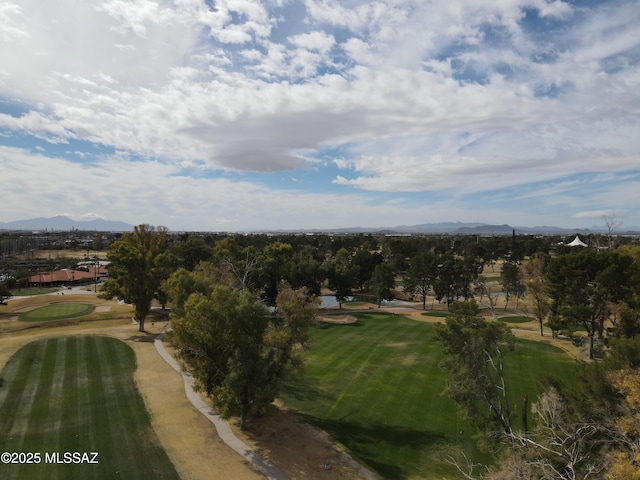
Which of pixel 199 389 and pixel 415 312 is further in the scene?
pixel 415 312

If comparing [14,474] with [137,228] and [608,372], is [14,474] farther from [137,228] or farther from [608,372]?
[137,228]

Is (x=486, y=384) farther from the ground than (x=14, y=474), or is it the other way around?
(x=486, y=384)

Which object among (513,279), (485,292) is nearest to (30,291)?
(485,292)

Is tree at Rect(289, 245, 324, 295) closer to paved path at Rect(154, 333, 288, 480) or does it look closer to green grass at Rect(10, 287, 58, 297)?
paved path at Rect(154, 333, 288, 480)

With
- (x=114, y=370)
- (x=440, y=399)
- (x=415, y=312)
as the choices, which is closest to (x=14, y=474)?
(x=114, y=370)

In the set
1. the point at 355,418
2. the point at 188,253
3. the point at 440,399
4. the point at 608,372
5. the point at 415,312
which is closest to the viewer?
the point at 608,372

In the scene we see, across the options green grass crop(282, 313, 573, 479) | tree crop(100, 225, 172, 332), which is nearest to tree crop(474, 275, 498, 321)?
green grass crop(282, 313, 573, 479)

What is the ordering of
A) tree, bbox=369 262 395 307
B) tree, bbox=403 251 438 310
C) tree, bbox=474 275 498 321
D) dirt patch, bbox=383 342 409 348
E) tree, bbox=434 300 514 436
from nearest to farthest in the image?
→ tree, bbox=434 300 514 436 < dirt patch, bbox=383 342 409 348 < tree, bbox=474 275 498 321 < tree, bbox=369 262 395 307 < tree, bbox=403 251 438 310
